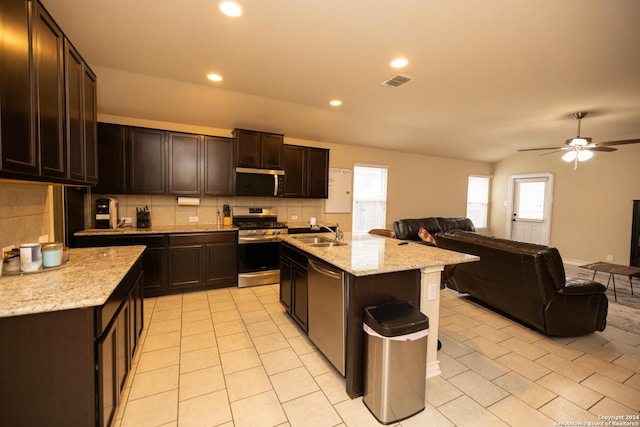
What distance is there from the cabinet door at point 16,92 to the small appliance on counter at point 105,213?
8.23 ft

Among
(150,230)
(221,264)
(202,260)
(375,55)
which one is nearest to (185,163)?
(150,230)

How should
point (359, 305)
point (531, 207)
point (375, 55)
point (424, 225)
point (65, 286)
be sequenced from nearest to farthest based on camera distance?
1. point (65, 286)
2. point (359, 305)
3. point (375, 55)
4. point (424, 225)
5. point (531, 207)

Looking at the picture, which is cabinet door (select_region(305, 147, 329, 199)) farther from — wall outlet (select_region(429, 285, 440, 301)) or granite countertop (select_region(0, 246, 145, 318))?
granite countertop (select_region(0, 246, 145, 318))

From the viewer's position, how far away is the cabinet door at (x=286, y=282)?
3072 millimetres

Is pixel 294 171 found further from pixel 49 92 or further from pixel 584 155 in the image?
pixel 584 155

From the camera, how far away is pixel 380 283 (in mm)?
2008

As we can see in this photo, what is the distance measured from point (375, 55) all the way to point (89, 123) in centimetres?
260

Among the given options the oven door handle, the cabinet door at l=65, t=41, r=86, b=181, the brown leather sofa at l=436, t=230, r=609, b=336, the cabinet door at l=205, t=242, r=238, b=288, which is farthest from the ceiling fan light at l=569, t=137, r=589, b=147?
the cabinet door at l=65, t=41, r=86, b=181

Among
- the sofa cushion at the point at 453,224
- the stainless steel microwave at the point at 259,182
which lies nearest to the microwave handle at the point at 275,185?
the stainless steel microwave at the point at 259,182

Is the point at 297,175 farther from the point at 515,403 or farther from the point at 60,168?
the point at 515,403

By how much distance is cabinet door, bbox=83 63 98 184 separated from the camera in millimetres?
2160

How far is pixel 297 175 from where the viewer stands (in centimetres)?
495

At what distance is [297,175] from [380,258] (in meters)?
3.05

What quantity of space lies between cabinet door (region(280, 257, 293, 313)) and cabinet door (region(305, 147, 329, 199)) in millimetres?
2068
